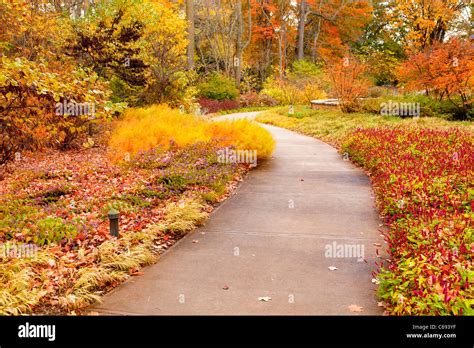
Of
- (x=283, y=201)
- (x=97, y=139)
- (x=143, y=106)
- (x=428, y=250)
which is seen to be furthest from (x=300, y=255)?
(x=143, y=106)

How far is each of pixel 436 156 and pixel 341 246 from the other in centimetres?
494

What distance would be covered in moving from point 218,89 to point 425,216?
26028 mm

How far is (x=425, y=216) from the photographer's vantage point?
603 centimetres

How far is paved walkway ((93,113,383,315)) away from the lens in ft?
15.0

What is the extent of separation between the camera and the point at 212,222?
24.3 feet

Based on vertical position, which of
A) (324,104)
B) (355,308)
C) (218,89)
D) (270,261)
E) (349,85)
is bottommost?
(355,308)

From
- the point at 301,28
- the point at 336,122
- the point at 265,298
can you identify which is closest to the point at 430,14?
the point at 336,122

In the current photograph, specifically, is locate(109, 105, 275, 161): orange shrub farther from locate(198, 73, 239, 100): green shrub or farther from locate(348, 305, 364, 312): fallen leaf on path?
locate(198, 73, 239, 100): green shrub

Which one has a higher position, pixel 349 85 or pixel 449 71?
pixel 449 71

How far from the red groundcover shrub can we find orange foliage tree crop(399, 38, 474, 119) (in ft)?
21.7

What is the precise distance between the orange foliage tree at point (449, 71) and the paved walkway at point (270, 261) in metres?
11.2

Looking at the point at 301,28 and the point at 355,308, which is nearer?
the point at 355,308

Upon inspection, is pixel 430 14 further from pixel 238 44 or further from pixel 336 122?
pixel 238 44

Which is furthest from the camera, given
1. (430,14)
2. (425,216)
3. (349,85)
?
(430,14)
